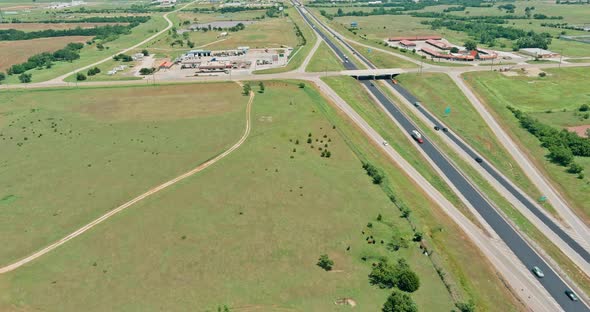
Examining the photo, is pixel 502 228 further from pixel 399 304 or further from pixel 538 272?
pixel 399 304

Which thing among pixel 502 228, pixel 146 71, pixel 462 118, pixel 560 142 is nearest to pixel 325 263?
pixel 502 228

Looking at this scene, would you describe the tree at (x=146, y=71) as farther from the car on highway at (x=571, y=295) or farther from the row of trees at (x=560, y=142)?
the car on highway at (x=571, y=295)

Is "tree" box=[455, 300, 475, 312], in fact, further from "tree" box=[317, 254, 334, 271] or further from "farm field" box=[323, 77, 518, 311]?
"tree" box=[317, 254, 334, 271]

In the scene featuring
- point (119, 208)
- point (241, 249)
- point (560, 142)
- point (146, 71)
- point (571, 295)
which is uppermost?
point (146, 71)

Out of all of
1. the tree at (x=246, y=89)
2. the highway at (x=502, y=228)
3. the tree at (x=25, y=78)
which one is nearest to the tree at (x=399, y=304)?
the highway at (x=502, y=228)

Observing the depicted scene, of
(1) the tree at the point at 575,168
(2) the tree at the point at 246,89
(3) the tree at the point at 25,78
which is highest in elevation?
(3) the tree at the point at 25,78

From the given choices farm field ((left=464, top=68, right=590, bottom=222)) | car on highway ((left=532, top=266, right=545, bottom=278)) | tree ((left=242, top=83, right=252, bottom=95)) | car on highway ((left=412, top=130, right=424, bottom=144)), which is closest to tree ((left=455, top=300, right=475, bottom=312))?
car on highway ((left=532, top=266, right=545, bottom=278))
